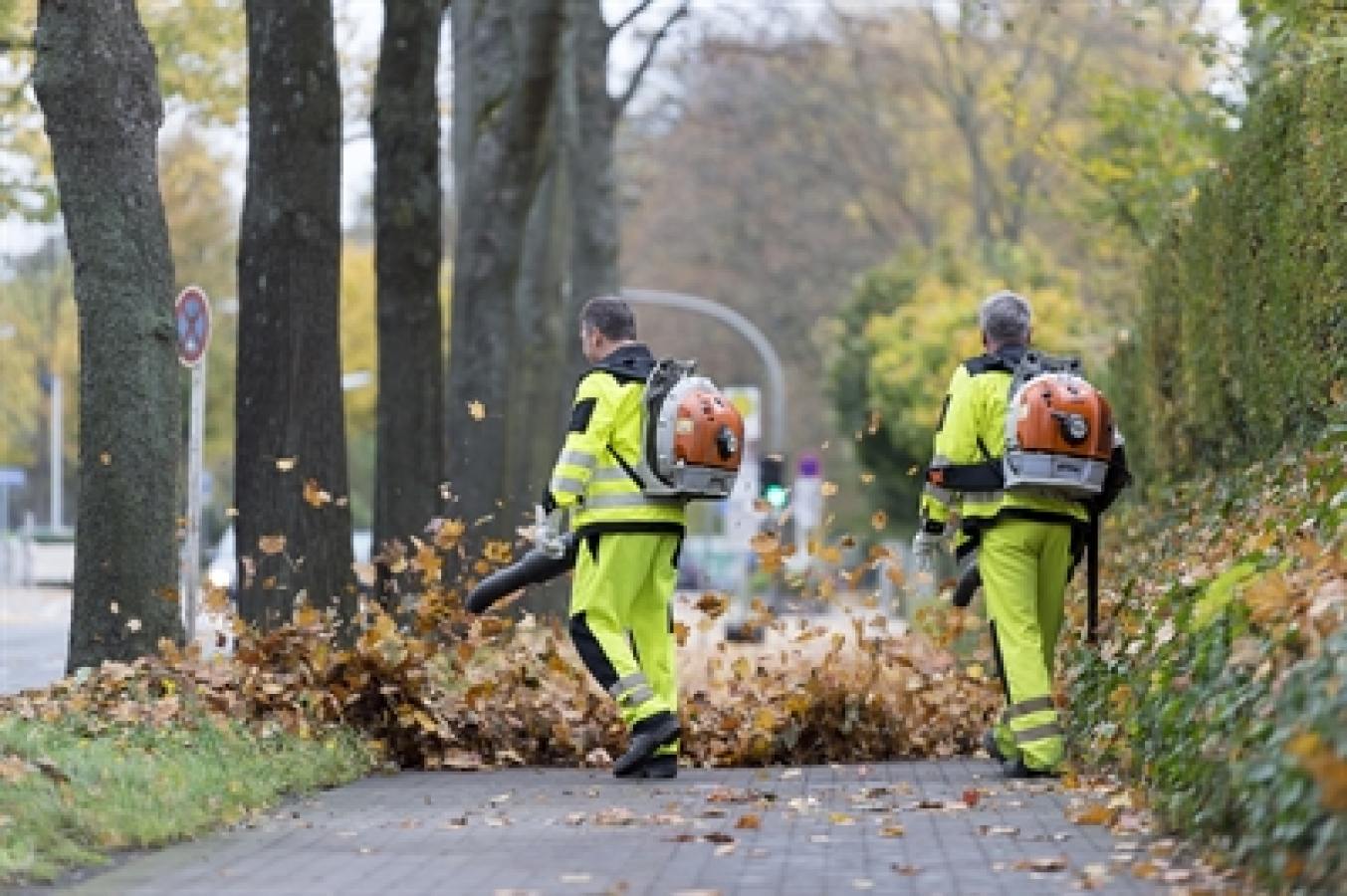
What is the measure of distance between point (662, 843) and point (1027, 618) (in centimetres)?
340

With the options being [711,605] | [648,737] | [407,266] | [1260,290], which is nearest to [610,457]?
[648,737]

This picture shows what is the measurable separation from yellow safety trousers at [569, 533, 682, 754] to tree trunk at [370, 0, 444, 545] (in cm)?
629

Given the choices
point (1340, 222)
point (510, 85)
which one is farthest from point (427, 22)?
point (1340, 222)

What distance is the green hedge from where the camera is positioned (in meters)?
14.4

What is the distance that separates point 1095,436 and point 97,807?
4795 mm

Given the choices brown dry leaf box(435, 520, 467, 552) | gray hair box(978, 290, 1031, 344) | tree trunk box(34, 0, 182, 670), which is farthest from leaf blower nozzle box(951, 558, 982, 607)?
tree trunk box(34, 0, 182, 670)

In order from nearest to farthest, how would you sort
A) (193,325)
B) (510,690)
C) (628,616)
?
(628,616), (510,690), (193,325)

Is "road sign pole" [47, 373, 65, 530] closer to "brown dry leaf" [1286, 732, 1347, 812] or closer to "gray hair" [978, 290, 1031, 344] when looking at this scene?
"gray hair" [978, 290, 1031, 344]

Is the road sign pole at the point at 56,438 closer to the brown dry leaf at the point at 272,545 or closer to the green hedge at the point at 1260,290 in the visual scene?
the green hedge at the point at 1260,290

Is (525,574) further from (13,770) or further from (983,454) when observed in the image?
(13,770)

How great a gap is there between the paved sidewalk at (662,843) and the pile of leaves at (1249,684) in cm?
38

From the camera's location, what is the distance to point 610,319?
12.9 m

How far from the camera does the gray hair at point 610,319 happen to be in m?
12.9

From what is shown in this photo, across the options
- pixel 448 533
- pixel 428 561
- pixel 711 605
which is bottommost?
pixel 711 605
